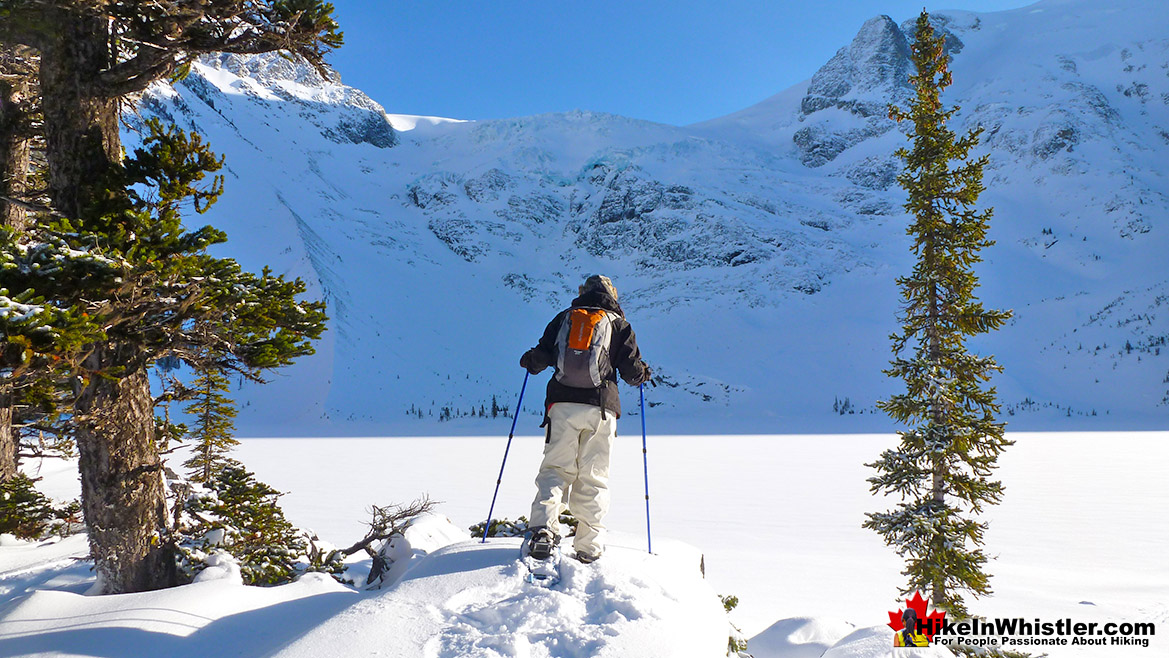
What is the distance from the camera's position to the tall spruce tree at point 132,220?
11.2 ft

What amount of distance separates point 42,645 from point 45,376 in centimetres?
166

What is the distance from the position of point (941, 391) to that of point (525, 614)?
4.74 m

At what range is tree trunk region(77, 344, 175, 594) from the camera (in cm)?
412

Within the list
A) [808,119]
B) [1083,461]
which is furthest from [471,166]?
[1083,461]

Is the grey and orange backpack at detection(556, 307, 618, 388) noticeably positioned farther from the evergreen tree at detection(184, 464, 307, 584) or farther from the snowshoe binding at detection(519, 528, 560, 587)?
the evergreen tree at detection(184, 464, 307, 584)

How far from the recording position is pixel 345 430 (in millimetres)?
27906

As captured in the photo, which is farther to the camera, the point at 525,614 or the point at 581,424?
the point at 581,424

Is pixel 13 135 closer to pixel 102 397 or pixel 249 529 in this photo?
pixel 102 397

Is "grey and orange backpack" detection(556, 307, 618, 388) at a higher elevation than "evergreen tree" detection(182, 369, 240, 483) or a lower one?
higher

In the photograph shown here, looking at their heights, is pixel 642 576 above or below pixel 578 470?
below

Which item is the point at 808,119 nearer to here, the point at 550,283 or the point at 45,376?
the point at 550,283

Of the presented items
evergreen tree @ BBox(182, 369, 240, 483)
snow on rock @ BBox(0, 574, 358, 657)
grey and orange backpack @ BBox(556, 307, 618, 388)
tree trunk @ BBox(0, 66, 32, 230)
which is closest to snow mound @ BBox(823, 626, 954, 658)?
grey and orange backpack @ BBox(556, 307, 618, 388)

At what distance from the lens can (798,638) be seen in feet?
17.7

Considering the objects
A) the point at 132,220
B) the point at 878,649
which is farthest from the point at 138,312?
the point at 878,649
